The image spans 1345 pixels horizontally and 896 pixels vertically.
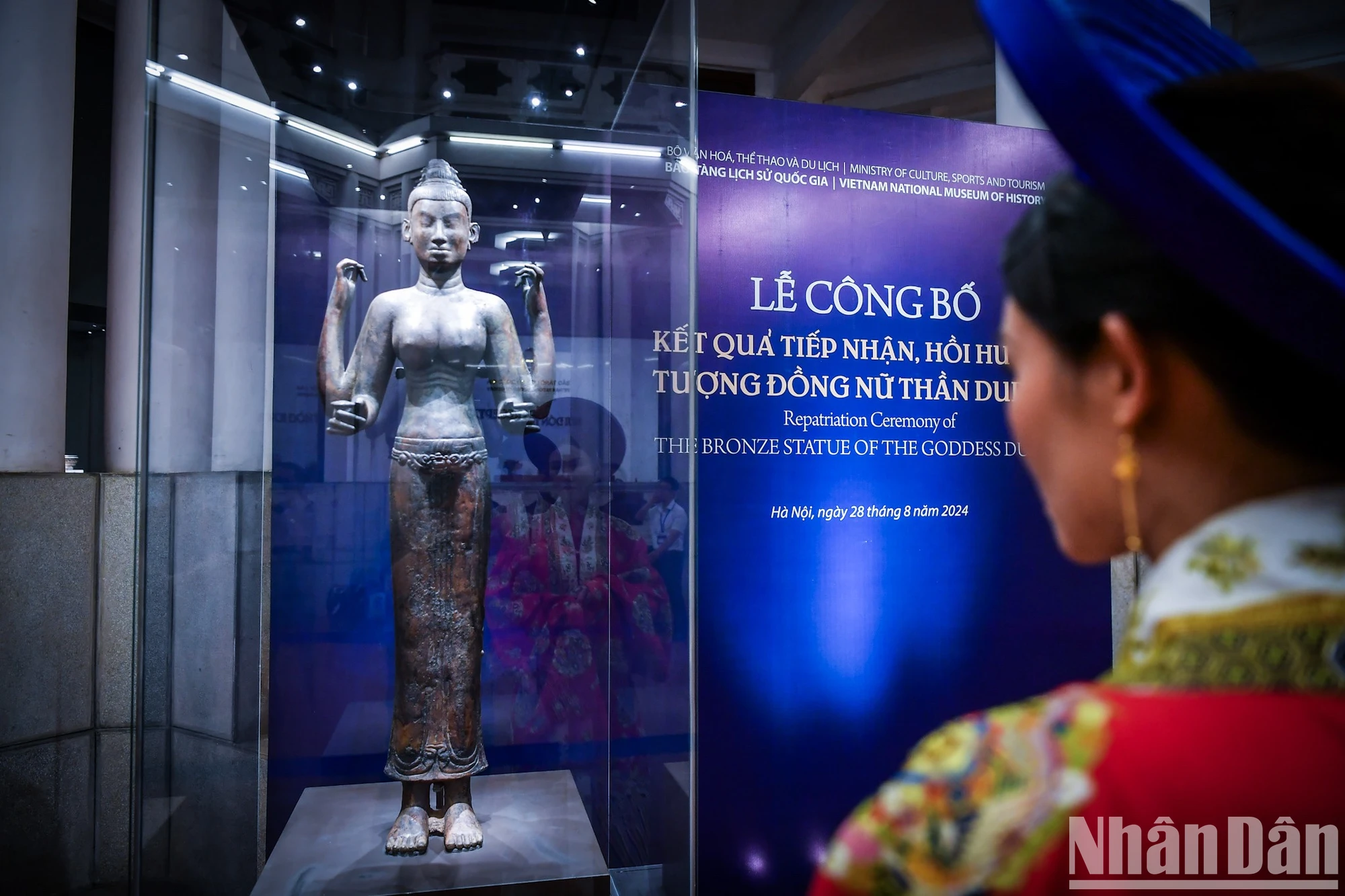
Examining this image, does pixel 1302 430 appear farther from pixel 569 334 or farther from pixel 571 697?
pixel 571 697

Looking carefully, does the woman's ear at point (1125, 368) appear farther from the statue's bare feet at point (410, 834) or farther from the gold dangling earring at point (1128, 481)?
the statue's bare feet at point (410, 834)

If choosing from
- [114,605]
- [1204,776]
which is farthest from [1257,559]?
[114,605]

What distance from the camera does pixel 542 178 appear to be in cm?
326

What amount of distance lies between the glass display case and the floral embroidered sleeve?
2.24m

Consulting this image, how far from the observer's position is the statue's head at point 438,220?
9.30ft

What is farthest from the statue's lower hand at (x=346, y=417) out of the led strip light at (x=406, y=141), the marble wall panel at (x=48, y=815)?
the marble wall panel at (x=48, y=815)

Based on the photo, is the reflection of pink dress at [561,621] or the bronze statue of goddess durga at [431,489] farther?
the reflection of pink dress at [561,621]

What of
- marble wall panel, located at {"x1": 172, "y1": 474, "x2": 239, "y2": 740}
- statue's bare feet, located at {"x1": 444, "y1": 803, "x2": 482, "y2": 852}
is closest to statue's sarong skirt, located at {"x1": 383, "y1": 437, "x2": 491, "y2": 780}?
statue's bare feet, located at {"x1": 444, "y1": 803, "x2": 482, "y2": 852}

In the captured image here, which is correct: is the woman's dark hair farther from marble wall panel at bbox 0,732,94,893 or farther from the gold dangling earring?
marble wall panel at bbox 0,732,94,893

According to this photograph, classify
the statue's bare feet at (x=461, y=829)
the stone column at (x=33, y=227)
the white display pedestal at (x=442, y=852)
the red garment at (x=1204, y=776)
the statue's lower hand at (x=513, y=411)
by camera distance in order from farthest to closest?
the stone column at (x=33, y=227) < the statue's lower hand at (x=513, y=411) < the statue's bare feet at (x=461, y=829) < the white display pedestal at (x=442, y=852) < the red garment at (x=1204, y=776)

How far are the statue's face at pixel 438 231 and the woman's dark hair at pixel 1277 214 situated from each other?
2497 millimetres

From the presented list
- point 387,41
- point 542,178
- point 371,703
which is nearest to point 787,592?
point 371,703

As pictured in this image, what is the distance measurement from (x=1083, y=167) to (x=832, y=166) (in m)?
3.07

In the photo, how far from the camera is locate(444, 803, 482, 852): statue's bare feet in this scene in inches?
109
